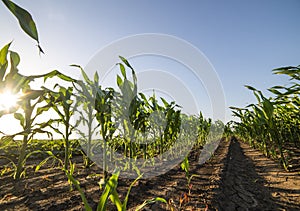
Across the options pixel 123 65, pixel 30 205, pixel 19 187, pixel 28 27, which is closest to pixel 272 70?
pixel 123 65

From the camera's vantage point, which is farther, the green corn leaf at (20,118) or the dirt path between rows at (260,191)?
the green corn leaf at (20,118)

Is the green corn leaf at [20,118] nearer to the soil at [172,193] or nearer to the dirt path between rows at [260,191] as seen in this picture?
the soil at [172,193]

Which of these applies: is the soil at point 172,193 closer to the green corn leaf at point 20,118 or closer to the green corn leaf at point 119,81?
the green corn leaf at point 20,118

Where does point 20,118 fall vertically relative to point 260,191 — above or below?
above

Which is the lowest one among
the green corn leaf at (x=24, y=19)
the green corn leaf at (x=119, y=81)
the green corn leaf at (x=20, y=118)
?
the green corn leaf at (x=20, y=118)

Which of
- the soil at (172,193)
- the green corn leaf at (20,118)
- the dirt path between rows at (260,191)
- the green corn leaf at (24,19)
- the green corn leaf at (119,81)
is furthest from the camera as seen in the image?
the green corn leaf at (119,81)

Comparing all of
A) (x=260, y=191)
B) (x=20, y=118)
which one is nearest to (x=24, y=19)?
(x=20, y=118)

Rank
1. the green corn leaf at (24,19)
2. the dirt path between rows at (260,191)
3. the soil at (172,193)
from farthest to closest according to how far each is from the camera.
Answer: the dirt path between rows at (260,191) → the soil at (172,193) → the green corn leaf at (24,19)

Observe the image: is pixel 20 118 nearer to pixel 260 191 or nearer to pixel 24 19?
pixel 24 19

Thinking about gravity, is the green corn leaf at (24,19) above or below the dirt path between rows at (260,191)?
above

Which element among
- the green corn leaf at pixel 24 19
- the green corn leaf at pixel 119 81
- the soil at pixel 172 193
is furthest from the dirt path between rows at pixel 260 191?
the green corn leaf at pixel 24 19

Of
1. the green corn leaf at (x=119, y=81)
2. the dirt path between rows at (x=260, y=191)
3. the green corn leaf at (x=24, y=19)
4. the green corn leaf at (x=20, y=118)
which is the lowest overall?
the dirt path between rows at (x=260, y=191)

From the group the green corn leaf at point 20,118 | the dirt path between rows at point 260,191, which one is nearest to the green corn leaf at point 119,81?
the green corn leaf at point 20,118

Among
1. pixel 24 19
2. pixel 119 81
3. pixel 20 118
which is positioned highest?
pixel 119 81
